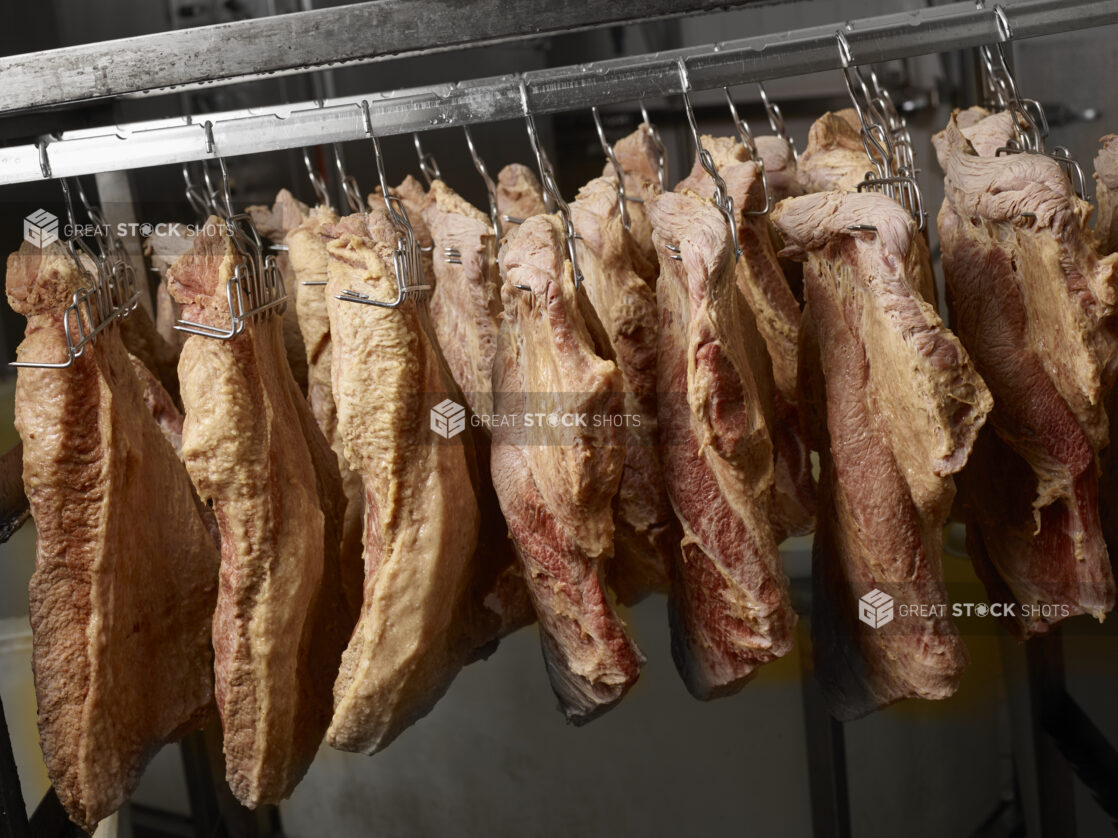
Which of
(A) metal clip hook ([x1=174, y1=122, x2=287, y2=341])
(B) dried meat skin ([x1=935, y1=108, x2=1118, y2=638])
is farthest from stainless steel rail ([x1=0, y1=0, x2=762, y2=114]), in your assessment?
(B) dried meat skin ([x1=935, y1=108, x2=1118, y2=638])

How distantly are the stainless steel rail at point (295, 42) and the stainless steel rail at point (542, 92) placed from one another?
0.08m

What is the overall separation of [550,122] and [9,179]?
1.85m

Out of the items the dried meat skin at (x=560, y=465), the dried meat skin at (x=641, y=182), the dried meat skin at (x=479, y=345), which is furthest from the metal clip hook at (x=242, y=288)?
the dried meat skin at (x=641, y=182)

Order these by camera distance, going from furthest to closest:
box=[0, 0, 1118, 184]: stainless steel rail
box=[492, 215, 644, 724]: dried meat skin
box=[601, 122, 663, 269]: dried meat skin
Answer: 1. box=[601, 122, 663, 269]: dried meat skin
2. box=[0, 0, 1118, 184]: stainless steel rail
3. box=[492, 215, 644, 724]: dried meat skin

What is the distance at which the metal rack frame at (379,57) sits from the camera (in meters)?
1.29

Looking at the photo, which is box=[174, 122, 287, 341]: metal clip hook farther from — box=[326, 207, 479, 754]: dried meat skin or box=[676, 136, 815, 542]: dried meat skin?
box=[676, 136, 815, 542]: dried meat skin

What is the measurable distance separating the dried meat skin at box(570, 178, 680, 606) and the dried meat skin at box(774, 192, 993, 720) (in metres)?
0.23

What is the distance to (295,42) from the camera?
4.27ft

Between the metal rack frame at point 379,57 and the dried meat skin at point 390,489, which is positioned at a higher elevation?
the metal rack frame at point 379,57

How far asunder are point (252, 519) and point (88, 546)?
0.88 ft

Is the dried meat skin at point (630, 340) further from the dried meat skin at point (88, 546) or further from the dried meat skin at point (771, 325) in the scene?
the dried meat skin at point (88, 546)

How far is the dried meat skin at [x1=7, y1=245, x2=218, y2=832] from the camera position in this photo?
1395 mm

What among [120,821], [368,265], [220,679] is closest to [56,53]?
[368,265]

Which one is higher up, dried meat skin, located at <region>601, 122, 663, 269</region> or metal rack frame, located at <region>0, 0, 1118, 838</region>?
metal rack frame, located at <region>0, 0, 1118, 838</region>
